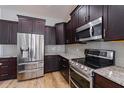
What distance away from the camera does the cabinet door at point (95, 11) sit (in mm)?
1495

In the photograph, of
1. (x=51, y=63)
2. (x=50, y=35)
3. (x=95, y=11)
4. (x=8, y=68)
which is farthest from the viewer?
(x=50, y=35)

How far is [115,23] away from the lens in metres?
1.22

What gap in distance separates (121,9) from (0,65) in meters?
3.50

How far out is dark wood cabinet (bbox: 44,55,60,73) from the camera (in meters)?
3.83

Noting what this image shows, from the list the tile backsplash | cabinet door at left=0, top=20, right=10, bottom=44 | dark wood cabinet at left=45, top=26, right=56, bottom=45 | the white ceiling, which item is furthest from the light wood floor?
the white ceiling

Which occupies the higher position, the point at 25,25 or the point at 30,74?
the point at 25,25

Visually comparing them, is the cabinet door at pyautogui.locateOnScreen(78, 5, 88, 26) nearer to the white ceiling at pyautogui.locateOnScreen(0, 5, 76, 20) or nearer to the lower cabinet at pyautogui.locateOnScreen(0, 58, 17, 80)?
the white ceiling at pyautogui.locateOnScreen(0, 5, 76, 20)

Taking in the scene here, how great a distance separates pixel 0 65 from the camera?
2.97 meters

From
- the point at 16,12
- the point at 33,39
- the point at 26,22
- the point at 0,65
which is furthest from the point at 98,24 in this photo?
the point at 16,12

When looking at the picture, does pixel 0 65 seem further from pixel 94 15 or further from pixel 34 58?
pixel 94 15

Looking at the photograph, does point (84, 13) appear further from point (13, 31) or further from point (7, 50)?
point (7, 50)

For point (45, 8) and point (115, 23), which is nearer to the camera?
point (115, 23)

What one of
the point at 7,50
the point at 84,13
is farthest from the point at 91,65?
the point at 7,50

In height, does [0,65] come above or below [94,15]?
below
